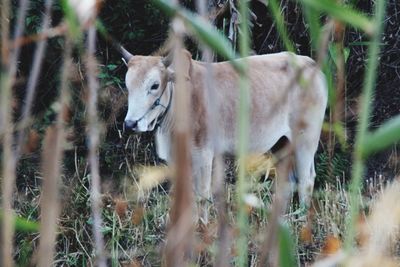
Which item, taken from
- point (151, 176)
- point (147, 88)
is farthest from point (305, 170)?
point (147, 88)

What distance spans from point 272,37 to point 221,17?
3.25 ft

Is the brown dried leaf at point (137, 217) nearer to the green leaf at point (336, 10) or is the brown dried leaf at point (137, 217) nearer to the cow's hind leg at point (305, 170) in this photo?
the cow's hind leg at point (305, 170)

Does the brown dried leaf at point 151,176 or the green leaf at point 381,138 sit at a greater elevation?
the green leaf at point 381,138

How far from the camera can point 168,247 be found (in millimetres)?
1475

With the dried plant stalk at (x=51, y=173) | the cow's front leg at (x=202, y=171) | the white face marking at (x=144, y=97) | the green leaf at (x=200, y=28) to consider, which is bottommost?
the cow's front leg at (x=202, y=171)

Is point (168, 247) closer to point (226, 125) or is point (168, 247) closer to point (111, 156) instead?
point (226, 125)

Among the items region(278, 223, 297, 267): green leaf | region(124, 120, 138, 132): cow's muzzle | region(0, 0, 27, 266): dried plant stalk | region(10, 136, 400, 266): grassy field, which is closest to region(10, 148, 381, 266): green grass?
region(10, 136, 400, 266): grassy field

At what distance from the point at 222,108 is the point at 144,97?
2.51ft

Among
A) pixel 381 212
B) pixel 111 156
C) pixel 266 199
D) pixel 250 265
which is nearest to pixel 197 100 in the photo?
pixel 266 199

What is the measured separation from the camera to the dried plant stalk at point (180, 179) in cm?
138

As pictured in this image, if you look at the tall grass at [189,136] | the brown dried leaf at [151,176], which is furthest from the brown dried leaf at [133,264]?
the tall grass at [189,136]

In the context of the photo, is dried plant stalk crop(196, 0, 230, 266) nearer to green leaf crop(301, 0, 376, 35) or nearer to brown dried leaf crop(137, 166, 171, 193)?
green leaf crop(301, 0, 376, 35)

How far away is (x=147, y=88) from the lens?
6203 mm

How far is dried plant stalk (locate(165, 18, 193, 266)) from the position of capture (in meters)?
1.38
